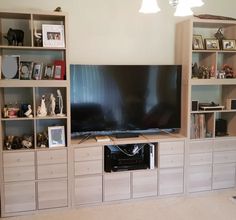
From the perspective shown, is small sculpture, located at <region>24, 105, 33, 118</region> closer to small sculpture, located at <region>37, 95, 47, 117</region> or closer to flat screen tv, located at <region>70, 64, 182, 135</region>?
small sculpture, located at <region>37, 95, 47, 117</region>

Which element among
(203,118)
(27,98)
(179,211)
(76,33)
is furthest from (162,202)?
(76,33)

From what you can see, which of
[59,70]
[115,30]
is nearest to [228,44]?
[115,30]

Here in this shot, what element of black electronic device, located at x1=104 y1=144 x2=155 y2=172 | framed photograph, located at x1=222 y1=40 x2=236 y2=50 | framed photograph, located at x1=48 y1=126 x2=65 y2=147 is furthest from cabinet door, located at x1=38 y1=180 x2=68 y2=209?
framed photograph, located at x1=222 y1=40 x2=236 y2=50

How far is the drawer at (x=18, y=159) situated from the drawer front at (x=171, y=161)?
4.84 feet

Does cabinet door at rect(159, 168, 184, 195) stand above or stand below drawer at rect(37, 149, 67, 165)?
below

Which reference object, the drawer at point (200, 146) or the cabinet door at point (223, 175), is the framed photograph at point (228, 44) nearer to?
the drawer at point (200, 146)

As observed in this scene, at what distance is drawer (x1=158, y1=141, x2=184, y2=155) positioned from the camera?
11.3 feet

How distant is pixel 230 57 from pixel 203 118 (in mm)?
889

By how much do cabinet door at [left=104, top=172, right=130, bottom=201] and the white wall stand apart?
136 centimetres

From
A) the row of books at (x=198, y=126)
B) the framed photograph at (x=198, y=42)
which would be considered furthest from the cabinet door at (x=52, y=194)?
the framed photograph at (x=198, y=42)

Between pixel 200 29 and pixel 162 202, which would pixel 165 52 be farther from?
pixel 162 202

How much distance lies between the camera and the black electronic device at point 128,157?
131 inches

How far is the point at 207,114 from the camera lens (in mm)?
3762

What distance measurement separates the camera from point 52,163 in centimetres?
314
